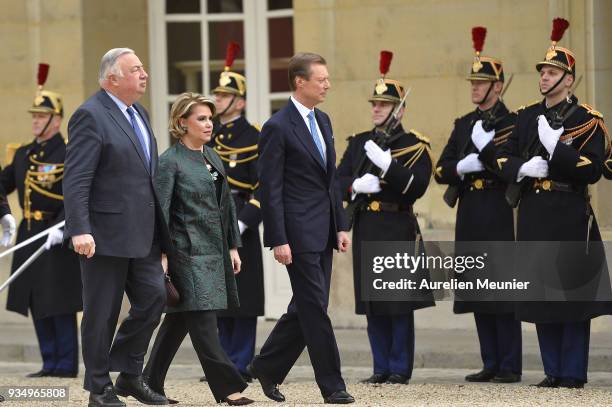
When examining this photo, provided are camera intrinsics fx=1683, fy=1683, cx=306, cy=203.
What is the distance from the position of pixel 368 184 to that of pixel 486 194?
767 millimetres

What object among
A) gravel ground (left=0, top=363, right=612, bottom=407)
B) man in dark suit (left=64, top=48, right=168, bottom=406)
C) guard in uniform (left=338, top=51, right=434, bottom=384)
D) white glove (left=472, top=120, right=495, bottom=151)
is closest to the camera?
man in dark suit (left=64, top=48, right=168, bottom=406)

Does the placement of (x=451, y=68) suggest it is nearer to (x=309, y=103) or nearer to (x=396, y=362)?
(x=396, y=362)

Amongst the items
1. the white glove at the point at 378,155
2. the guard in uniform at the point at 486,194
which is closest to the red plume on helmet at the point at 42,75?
the white glove at the point at 378,155

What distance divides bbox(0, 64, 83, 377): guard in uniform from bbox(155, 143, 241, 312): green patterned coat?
2495 mm

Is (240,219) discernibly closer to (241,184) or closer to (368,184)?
(241,184)

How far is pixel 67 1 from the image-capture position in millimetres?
13406

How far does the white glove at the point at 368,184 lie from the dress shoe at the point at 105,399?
2.55 metres

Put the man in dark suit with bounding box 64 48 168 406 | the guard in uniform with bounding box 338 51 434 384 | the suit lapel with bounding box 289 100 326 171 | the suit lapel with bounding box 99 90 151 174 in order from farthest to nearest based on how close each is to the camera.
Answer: the guard in uniform with bounding box 338 51 434 384 < the suit lapel with bounding box 289 100 326 171 < the suit lapel with bounding box 99 90 151 174 < the man in dark suit with bounding box 64 48 168 406

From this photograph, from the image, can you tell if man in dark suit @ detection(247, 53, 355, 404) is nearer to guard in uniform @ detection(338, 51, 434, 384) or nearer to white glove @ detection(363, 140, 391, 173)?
white glove @ detection(363, 140, 391, 173)

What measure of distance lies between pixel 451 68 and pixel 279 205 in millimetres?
4230

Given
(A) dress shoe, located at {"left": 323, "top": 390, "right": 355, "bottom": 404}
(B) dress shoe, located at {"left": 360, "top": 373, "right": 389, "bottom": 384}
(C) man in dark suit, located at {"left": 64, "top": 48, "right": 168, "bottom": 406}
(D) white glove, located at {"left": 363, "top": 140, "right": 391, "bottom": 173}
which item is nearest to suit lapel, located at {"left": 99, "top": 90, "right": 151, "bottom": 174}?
(C) man in dark suit, located at {"left": 64, "top": 48, "right": 168, "bottom": 406}

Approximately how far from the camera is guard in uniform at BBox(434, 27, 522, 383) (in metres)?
10.2

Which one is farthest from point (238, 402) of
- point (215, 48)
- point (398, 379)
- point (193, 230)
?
point (215, 48)

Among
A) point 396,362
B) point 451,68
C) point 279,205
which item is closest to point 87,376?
point 279,205
